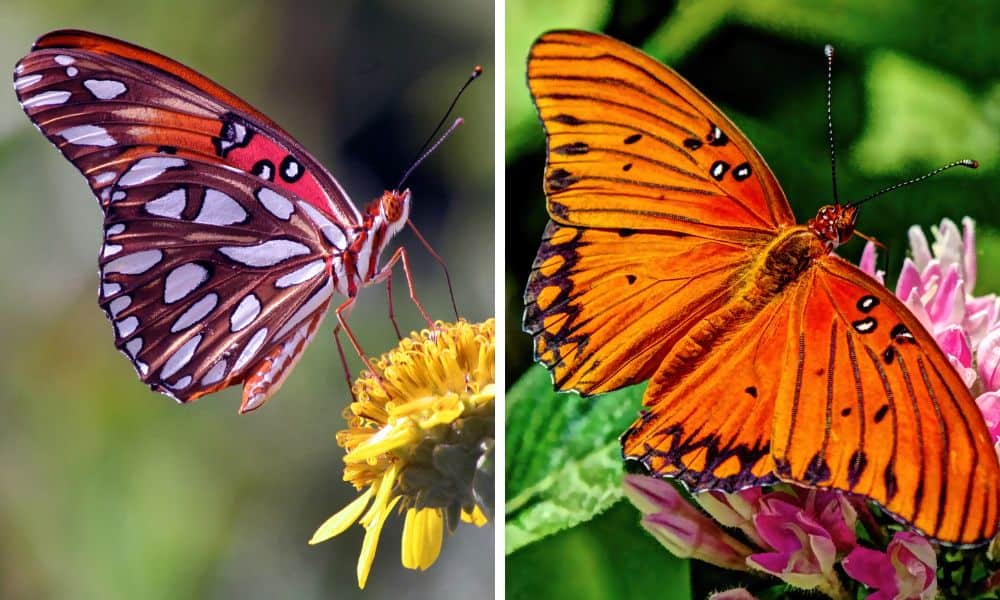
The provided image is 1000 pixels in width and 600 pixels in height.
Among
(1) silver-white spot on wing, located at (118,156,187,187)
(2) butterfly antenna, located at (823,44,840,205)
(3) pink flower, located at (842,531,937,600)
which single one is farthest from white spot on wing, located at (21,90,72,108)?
(3) pink flower, located at (842,531,937,600)

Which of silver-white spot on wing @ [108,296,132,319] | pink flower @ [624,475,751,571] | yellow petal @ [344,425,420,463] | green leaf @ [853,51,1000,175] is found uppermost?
green leaf @ [853,51,1000,175]

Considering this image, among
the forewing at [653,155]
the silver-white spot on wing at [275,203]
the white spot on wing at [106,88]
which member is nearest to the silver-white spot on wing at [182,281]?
the silver-white spot on wing at [275,203]

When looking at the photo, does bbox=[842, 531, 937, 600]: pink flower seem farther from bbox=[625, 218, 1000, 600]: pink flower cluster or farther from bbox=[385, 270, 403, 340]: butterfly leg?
bbox=[385, 270, 403, 340]: butterfly leg

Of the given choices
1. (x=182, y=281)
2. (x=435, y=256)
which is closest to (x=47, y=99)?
(x=182, y=281)


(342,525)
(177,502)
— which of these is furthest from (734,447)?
(177,502)

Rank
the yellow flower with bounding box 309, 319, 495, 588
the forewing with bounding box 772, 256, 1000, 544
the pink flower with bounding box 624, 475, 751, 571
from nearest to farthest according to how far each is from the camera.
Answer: the forewing with bounding box 772, 256, 1000, 544
the pink flower with bounding box 624, 475, 751, 571
the yellow flower with bounding box 309, 319, 495, 588

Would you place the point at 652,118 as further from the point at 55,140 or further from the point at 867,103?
the point at 55,140
